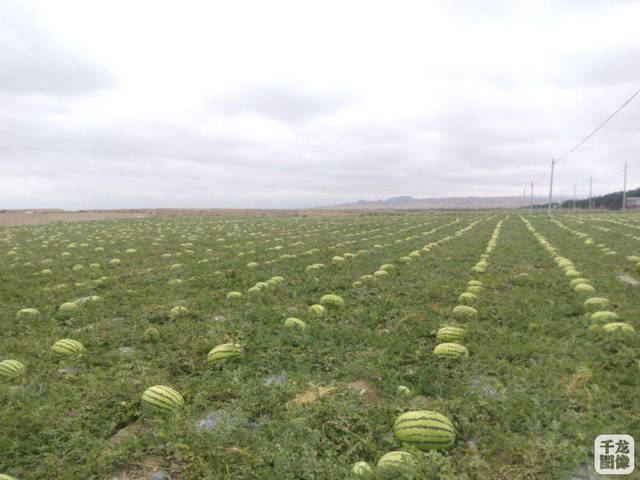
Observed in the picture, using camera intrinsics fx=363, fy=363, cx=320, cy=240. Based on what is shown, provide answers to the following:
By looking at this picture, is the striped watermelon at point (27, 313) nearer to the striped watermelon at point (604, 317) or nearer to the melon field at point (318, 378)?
the melon field at point (318, 378)

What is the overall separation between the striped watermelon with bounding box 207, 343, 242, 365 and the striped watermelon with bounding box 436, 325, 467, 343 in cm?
302

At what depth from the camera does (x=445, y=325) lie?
20.1ft

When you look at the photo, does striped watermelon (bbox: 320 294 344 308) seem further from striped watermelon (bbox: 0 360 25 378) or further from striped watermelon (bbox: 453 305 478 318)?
striped watermelon (bbox: 0 360 25 378)

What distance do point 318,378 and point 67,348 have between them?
376 cm

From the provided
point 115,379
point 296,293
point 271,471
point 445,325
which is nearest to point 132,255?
point 296,293

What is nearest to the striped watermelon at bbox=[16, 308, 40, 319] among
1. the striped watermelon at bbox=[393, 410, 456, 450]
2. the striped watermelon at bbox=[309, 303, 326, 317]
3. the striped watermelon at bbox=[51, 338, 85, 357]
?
the striped watermelon at bbox=[51, 338, 85, 357]

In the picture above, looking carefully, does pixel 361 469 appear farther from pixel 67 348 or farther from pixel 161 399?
pixel 67 348

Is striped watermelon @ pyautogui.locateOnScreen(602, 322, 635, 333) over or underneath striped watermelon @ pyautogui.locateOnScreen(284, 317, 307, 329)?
over

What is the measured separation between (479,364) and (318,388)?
2.16 meters

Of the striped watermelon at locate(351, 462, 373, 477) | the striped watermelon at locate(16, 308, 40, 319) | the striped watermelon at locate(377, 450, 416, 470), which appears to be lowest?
the striped watermelon at locate(351, 462, 373, 477)

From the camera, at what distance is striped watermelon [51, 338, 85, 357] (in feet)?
17.2

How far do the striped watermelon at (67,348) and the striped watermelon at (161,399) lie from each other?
2086 mm

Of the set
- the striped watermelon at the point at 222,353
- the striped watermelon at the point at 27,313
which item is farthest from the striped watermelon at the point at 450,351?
the striped watermelon at the point at 27,313

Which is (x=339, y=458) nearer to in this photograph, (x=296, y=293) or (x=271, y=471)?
(x=271, y=471)
